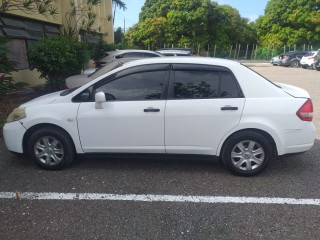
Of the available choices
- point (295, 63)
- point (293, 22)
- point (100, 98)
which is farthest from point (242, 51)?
point (100, 98)

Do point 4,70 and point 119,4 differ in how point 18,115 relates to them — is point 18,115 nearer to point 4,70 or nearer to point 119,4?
point 4,70

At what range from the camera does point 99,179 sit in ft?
13.6

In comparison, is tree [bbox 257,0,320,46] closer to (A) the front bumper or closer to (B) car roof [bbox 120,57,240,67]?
(B) car roof [bbox 120,57,240,67]

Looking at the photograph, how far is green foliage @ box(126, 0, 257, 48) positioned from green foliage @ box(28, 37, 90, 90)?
32.7m

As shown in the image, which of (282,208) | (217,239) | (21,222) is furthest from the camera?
(282,208)

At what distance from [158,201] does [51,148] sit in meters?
1.79

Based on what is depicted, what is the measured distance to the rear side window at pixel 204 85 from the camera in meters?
4.10

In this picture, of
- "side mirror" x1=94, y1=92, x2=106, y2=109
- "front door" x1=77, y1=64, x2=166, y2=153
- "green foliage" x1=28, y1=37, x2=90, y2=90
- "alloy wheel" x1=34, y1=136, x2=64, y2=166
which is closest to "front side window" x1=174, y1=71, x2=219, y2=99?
"front door" x1=77, y1=64, x2=166, y2=153

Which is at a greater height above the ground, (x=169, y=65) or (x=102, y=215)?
(x=169, y=65)

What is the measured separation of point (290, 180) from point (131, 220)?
88.7 inches

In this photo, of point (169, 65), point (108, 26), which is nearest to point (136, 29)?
point (108, 26)

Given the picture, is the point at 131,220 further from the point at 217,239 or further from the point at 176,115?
the point at 176,115

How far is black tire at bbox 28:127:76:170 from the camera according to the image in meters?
4.27

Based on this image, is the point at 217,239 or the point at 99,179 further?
the point at 99,179
